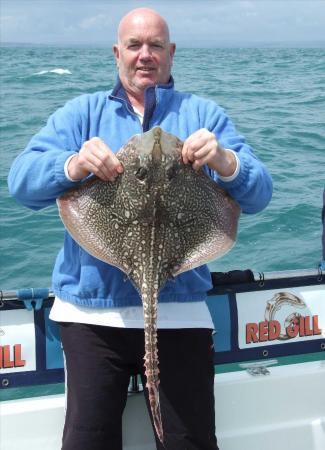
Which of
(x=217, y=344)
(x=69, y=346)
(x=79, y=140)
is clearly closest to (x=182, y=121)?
(x=79, y=140)

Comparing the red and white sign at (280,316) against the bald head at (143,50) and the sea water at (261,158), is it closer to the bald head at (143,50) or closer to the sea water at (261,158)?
the bald head at (143,50)

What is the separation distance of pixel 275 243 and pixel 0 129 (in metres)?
9.07

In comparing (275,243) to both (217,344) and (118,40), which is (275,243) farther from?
(118,40)

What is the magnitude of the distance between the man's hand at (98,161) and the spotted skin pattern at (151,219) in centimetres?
5

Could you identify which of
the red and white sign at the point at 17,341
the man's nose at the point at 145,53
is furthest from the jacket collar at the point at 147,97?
the red and white sign at the point at 17,341

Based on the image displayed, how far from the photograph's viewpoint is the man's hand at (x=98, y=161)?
2.28 m

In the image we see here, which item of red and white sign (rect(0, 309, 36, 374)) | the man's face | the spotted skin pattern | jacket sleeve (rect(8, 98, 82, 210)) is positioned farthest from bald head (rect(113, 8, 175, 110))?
red and white sign (rect(0, 309, 36, 374))

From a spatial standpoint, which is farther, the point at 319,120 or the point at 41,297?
the point at 319,120

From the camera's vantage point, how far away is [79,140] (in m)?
2.70

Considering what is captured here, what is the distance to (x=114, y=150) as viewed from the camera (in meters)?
2.65

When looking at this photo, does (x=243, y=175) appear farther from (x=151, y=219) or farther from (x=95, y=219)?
(x=95, y=219)

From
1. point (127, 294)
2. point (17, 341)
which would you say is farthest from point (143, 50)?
point (17, 341)

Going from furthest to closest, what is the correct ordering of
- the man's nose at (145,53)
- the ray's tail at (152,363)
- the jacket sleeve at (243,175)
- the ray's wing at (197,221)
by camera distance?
1. the man's nose at (145,53)
2. the jacket sleeve at (243,175)
3. the ray's wing at (197,221)
4. the ray's tail at (152,363)

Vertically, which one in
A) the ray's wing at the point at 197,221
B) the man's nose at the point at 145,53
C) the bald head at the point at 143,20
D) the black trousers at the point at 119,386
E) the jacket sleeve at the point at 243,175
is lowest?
the black trousers at the point at 119,386
